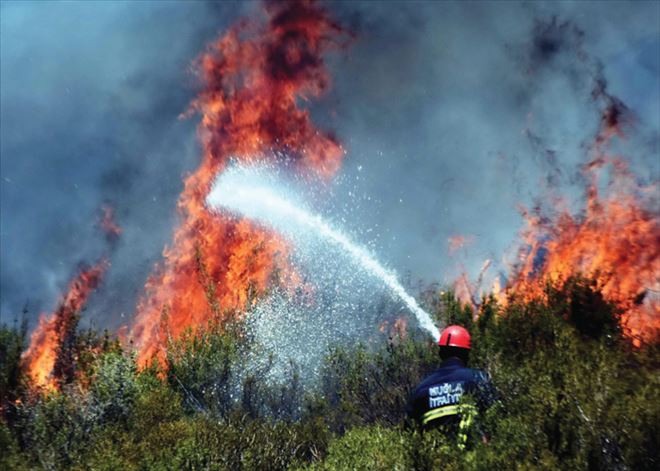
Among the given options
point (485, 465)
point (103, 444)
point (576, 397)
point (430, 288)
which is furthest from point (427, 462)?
point (430, 288)

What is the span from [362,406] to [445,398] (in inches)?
655

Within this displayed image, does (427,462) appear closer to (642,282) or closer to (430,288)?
(642,282)

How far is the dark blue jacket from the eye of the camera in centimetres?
772

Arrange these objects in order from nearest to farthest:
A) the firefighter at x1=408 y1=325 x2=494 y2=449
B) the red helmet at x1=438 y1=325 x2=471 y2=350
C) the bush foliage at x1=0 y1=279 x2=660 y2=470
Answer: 1. the bush foliage at x1=0 y1=279 x2=660 y2=470
2. the firefighter at x1=408 y1=325 x2=494 y2=449
3. the red helmet at x1=438 y1=325 x2=471 y2=350

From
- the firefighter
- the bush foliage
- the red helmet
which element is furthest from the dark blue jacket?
the red helmet

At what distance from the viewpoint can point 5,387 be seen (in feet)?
119

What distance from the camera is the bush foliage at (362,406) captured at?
22.9 ft

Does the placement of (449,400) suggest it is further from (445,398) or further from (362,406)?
(362,406)

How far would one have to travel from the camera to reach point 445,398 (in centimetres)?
778

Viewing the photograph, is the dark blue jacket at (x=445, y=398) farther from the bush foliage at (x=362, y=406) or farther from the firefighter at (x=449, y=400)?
the bush foliage at (x=362, y=406)

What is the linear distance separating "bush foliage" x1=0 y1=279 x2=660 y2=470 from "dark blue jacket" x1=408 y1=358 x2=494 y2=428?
0.21m

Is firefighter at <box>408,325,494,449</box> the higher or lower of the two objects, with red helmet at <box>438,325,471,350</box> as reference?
lower

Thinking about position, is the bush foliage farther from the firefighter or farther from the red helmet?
the red helmet

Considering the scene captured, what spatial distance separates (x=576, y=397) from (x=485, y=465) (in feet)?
4.30
